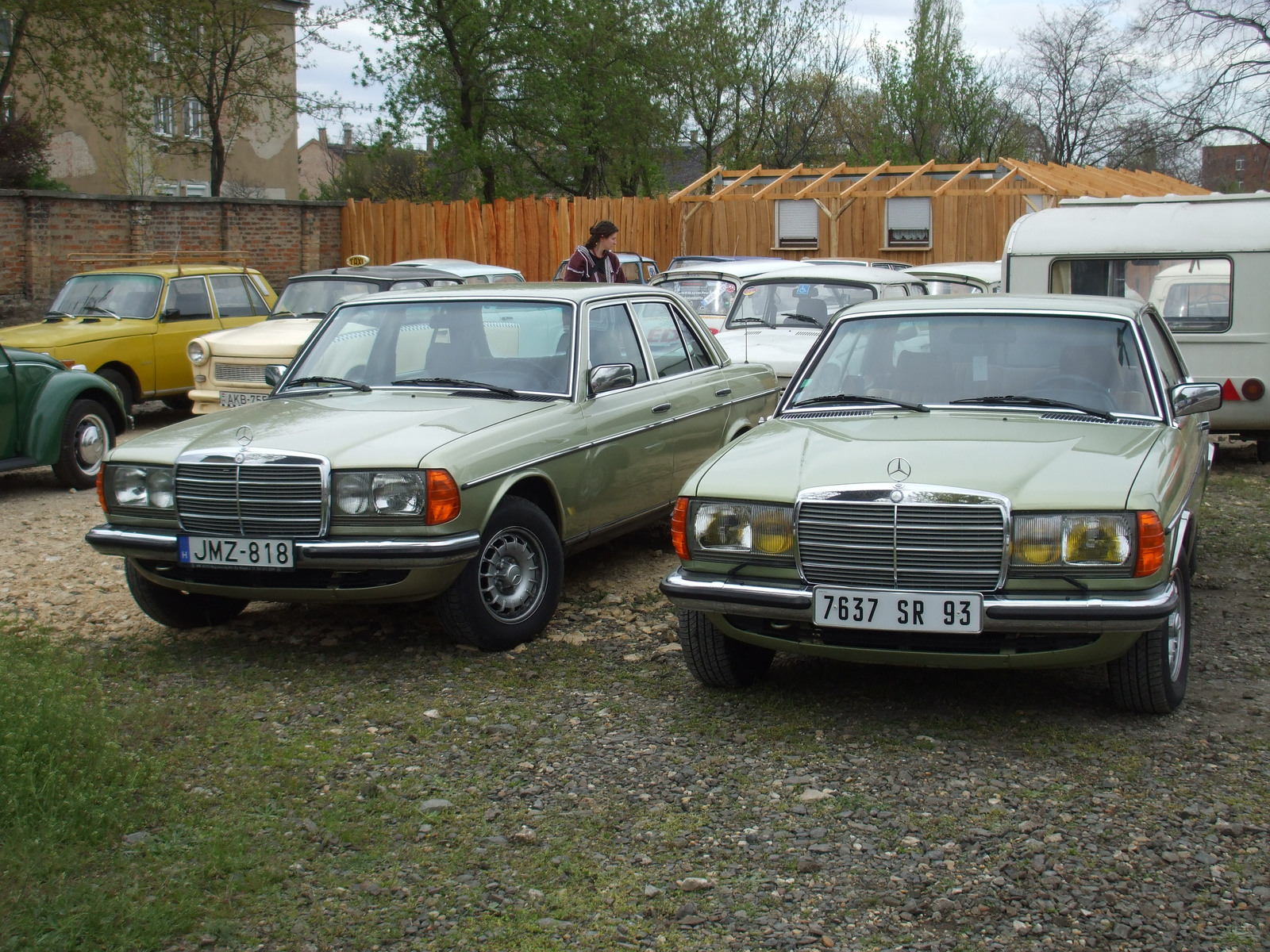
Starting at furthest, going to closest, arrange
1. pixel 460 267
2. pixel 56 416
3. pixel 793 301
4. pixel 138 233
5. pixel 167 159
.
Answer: pixel 167 159, pixel 138 233, pixel 460 267, pixel 793 301, pixel 56 416

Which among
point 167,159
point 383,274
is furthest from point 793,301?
point 167,159

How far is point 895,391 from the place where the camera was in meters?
5.51

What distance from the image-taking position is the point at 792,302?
37.7 feet

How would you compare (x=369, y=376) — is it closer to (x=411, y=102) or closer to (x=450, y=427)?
(x=450, y=427)

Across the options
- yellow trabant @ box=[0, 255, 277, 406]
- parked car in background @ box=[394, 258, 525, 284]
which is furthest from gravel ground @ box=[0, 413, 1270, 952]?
parked car in background @ box=[394, 258, 525, 284]

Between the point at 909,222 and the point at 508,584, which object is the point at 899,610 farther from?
the point at 909,222

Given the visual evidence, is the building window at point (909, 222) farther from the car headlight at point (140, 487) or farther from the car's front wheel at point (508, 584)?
the car headlight at point (140, 487)

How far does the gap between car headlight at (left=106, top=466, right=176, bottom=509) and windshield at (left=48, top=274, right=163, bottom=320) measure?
8433 millimetres

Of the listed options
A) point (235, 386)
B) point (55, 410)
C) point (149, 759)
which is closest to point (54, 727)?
point (149, 759)

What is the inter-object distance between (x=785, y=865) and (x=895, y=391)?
245cm

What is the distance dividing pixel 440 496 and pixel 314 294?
8.83 m

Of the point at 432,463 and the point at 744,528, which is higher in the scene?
the point at 432,463

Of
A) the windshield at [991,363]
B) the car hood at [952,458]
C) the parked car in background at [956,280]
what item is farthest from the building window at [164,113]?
the car hood at [952,458]

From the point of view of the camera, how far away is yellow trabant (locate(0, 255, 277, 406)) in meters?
12.9
